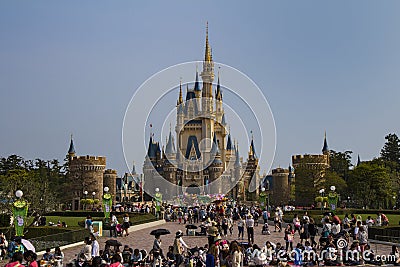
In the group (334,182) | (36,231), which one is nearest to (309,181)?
(334,182)

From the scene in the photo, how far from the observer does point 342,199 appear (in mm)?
64500

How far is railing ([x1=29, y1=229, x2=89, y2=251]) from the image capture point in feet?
62.5

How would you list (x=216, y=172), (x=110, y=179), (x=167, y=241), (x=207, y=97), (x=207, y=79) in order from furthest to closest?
(x=207, y=79) → (x=207, y=97) → (x=216, y=172) → (x=110, y=179) → (x=167, y=241)

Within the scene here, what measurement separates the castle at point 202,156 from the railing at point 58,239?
2949 inches

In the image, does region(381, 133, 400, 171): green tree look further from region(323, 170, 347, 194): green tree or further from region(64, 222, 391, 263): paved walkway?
region(64, 222, 391, 263): paved walkway

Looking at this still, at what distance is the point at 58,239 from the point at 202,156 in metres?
88.1

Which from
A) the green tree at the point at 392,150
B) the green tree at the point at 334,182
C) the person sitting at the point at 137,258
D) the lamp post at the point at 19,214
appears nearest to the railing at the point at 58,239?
the lamp post at the point at 19,214

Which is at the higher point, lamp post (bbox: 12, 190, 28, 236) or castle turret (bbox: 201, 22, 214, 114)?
castle turret (bbox: 201, 22, 214, 114)

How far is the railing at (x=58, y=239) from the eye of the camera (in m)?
19.0

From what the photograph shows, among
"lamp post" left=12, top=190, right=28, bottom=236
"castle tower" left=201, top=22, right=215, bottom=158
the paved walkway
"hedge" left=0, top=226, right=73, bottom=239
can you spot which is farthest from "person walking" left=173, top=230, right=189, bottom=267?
"castle tower" left=201, top=22, right=215, bottom=158

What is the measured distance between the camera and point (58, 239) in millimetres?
20359

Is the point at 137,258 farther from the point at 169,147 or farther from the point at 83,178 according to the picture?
the point at 169,147

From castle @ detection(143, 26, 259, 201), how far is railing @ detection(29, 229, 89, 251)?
7491cm

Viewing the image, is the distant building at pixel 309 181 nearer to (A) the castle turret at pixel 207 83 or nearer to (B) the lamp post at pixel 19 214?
(B) the lamp post at pixel 19 214
